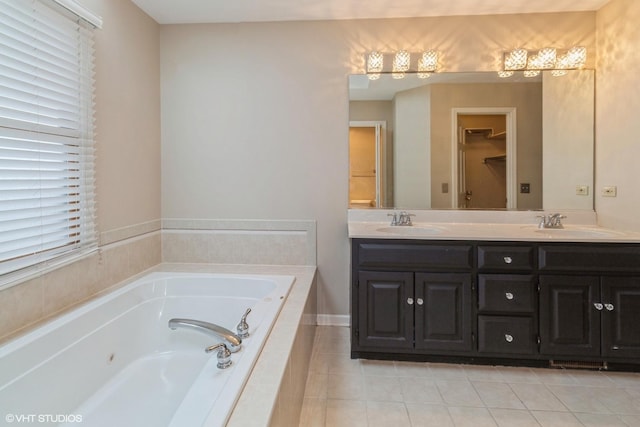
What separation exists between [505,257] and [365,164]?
119 centimetres

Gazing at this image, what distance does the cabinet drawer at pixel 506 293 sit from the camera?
2.04 m

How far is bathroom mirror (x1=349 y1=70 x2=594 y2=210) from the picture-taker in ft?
8.36

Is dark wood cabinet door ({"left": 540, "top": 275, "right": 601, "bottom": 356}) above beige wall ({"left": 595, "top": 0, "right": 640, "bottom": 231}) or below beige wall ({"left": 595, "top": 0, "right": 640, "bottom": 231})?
below

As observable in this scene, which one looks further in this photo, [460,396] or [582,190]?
[582,190]

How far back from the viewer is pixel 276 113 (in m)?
2.70

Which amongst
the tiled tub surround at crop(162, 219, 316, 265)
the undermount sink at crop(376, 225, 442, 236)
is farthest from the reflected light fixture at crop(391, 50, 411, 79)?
the tiled tub surround at crop(162, 219, 316, 265)

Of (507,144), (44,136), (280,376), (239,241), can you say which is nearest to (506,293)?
(507,144)

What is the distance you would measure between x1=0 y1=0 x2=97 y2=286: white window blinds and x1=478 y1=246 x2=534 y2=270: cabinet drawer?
235 cm

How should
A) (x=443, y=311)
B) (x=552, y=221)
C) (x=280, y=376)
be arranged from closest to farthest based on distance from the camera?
(x=280, y=376)
(x=443, y=311)
(x=552, y=221)

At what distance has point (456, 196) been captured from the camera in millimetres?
2645

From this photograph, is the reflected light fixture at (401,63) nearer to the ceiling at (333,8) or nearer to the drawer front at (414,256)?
the ceiling at (333,8)

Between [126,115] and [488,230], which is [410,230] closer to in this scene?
[488,230]

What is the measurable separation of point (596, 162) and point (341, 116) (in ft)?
6.28

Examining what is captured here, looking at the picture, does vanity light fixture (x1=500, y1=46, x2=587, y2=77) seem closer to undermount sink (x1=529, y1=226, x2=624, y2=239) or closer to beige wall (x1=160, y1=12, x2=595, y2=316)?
beige wall (x1=160, y1=12, x2=595, y2=316)
